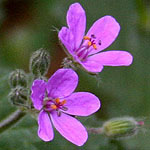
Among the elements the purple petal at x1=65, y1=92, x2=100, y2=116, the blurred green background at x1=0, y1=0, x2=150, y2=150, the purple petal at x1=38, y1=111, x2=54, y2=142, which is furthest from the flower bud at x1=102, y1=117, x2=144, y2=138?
the blurred green background at x1=0, y1=0, x2=150, y2=150

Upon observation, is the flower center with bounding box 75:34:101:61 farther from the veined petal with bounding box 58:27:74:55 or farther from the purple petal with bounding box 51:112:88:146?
the purple petal with bounding box 51:112:88:146

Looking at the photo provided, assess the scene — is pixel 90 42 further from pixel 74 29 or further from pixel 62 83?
pixel 62 83

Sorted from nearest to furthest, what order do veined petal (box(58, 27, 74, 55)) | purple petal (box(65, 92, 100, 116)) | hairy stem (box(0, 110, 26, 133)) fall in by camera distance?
veined petal (box(58, 27, 74, 55)), purple petal (box(65, 92, 100, 116)), hairy stem (box(0, 110, 26, 133))

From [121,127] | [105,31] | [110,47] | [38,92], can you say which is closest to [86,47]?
[105,31]

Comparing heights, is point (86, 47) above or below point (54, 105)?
above

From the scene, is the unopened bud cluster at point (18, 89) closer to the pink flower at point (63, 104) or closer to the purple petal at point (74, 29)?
the pink flower at point (63, 104)

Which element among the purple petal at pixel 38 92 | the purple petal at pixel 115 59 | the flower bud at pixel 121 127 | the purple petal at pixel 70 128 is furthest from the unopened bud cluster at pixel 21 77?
the flower bud at pixel 121 127
